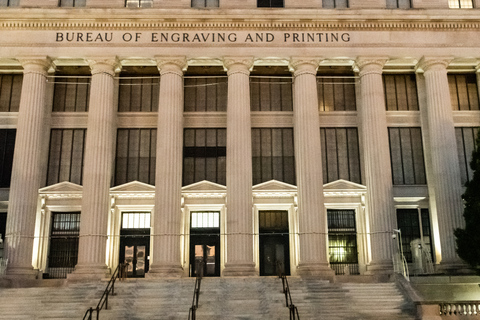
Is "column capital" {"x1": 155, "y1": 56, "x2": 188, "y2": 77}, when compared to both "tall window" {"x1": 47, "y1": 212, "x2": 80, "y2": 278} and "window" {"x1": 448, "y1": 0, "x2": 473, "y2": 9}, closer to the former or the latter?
"tall window" {"x1": 47, "y1": 212, "x2": 80, "y2": 278}

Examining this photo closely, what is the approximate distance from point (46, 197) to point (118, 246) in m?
4.80

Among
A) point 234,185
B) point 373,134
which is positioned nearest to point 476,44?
point 373,134

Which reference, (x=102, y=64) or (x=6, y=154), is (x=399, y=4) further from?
(x=6, y=154)

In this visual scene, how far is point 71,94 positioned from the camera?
30.1 metres

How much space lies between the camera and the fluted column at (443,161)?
84.4 feet

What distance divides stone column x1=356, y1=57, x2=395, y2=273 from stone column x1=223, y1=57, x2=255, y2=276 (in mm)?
6004

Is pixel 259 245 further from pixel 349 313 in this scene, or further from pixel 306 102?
pixel 349 313

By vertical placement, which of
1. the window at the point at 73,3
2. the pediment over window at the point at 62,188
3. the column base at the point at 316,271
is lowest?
the column base at the point at 316,271

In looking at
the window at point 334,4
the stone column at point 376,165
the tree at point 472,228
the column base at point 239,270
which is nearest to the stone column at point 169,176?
the column base at point 239,270

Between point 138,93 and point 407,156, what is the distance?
1575cm

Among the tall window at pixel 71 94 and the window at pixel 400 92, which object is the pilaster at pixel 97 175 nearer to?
the tall window at pixel 71 94

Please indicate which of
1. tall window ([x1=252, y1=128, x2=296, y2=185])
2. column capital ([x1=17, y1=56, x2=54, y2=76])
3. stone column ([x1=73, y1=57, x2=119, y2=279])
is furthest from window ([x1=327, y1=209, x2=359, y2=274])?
column capital ([x1=17, y1=56, x2=54, y2=76])

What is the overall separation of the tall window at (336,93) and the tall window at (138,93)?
9560 millimetres

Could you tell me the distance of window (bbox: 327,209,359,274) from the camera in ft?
92.1
